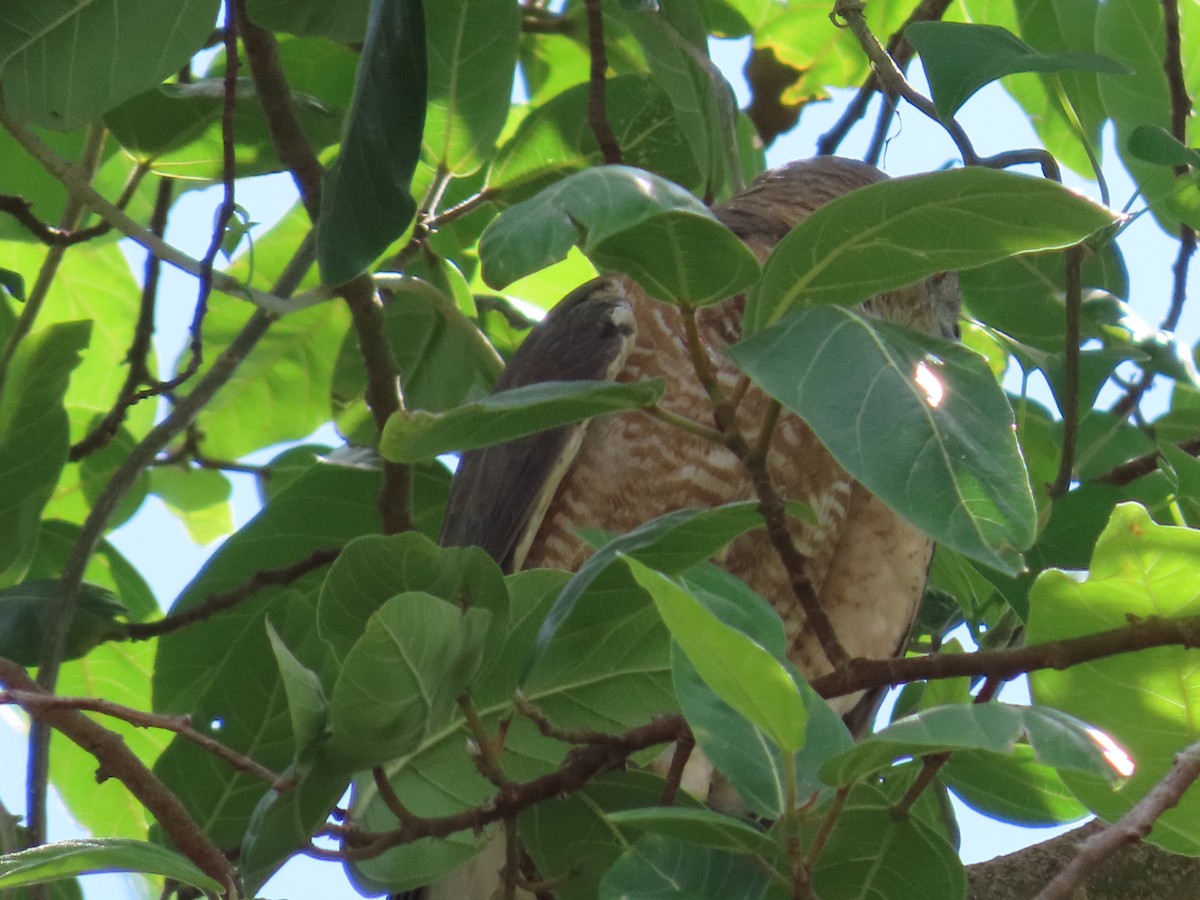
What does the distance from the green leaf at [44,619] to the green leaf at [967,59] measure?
1.41 metres

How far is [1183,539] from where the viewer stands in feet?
3.53

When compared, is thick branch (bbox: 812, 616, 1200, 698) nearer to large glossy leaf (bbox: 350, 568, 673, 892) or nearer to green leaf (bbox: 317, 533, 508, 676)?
large glossy leaf (bbox: 350, 568, 673, 892)

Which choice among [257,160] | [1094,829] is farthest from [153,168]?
[1094,829]

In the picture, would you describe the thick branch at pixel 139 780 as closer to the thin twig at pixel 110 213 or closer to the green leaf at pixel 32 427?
the thin twig at pixel 110 213

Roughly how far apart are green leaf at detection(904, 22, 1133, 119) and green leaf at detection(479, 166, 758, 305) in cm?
48

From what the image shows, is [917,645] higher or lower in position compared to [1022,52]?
lower

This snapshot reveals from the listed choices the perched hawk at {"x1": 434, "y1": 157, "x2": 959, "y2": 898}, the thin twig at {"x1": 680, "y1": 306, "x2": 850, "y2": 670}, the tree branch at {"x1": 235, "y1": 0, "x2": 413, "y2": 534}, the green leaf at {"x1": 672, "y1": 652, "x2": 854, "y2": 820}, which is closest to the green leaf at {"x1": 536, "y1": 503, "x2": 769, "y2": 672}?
the thin twig at {"x1": 680, "y1": 306, "x2": 850, "y2": 670}

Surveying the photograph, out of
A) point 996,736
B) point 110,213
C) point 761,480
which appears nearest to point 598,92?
point 110,213

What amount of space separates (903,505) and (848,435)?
0.06 meters

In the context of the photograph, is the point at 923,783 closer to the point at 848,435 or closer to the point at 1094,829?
the point at 848,435

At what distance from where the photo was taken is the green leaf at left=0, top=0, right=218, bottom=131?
1.71m

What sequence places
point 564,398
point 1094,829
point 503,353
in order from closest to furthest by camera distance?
1. point 564,398
2. point 1094,829
3. point 503,353

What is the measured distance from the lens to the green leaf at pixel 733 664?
866mm

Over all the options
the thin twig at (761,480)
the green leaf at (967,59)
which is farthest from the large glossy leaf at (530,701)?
the green leaf at (967,59)
